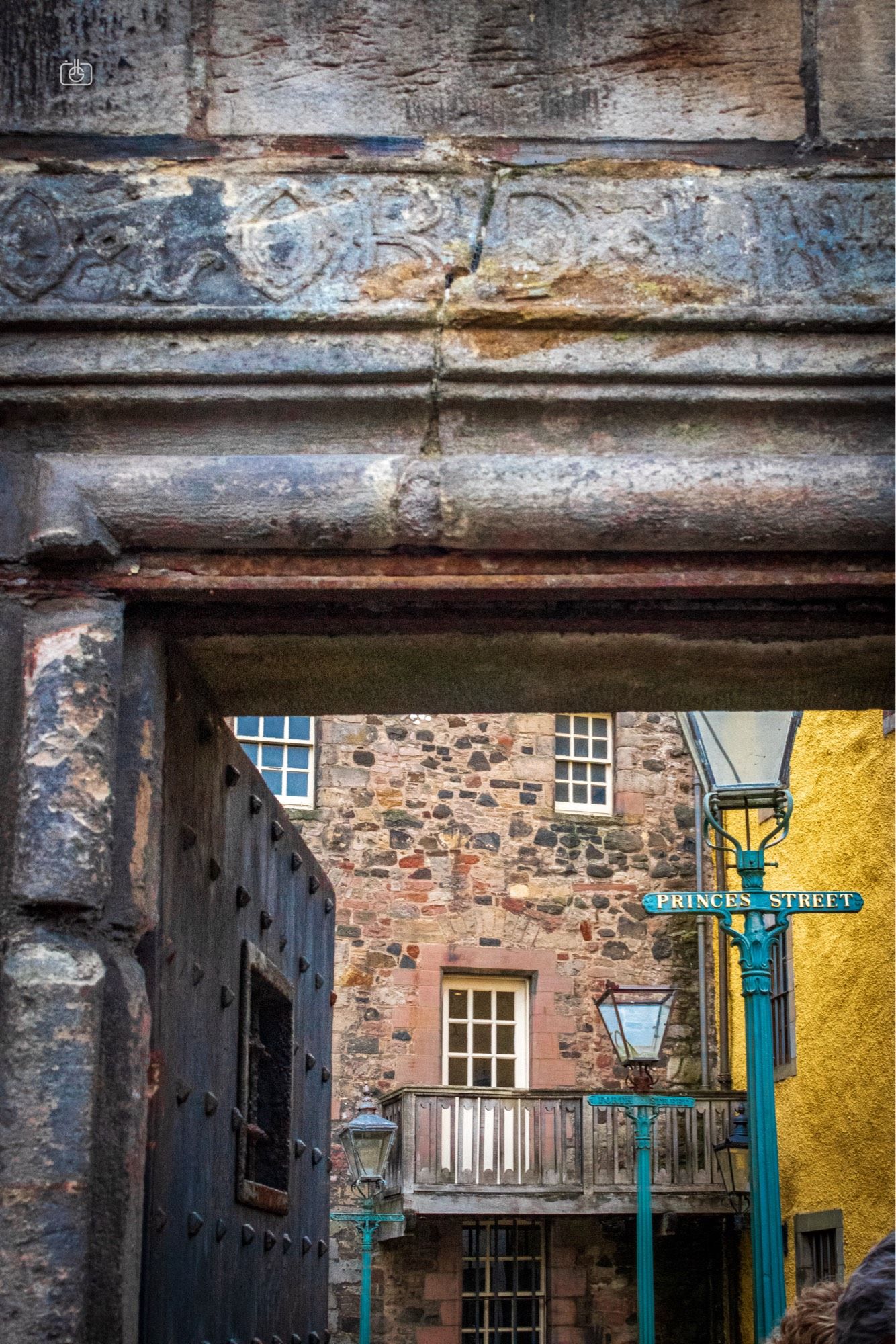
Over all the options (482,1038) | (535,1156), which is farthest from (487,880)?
(535,1156)

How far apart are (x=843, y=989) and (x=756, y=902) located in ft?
15.6

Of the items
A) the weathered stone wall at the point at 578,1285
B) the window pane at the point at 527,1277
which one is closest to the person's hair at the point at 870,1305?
the weathered stone wall at the point at 578,1285

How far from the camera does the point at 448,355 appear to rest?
2.28 metres

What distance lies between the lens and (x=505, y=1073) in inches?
558

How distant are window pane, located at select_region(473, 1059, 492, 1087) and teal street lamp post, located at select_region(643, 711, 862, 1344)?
709cm

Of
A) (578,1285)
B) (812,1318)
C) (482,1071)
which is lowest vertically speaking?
(578,1285)

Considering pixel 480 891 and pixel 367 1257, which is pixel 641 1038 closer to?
pixel 367 1257

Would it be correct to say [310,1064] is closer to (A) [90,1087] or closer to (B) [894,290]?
(A) [90,1087]

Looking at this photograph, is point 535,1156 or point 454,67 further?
point 535,1156

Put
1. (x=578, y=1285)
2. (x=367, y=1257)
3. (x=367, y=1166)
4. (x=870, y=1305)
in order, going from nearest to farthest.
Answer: (x=870, y=1305), (x=367, y=1166), (x=367, y=1257), (x=578, y=1285)

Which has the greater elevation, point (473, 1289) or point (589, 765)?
point (589, 765)

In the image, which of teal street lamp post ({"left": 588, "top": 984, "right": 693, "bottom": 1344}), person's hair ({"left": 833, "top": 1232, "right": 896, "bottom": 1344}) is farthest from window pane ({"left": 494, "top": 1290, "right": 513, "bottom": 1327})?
person's hair ({"left": 833, "top": 1232, "right": 896, "bottom": 1344})

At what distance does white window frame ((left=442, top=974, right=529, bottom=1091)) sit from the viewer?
14.1 m

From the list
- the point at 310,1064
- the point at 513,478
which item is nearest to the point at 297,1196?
the point at 310,1064
